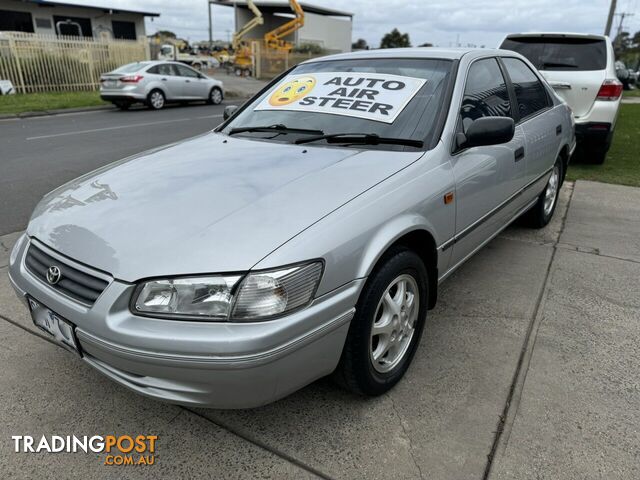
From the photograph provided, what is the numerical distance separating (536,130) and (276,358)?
3047mm

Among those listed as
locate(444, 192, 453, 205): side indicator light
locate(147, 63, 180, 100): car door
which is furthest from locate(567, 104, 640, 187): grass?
locate(147, 63, 180, 100): car door

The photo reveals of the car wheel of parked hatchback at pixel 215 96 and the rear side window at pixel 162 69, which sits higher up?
the rear side window at pixel 162 69

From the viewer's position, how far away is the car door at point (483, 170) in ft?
9.21

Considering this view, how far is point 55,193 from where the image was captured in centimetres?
263

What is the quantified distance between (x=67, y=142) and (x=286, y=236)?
8.67 m

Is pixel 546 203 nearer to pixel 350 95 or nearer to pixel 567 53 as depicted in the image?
pixel 350 95

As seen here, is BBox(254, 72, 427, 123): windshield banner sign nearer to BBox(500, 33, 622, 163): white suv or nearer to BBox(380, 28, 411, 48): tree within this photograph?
BBox(500, 33, 622, 163): white suv

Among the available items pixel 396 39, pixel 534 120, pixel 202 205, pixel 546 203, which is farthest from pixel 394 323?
pixel 396 39

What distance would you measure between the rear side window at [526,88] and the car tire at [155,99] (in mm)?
→ 12834

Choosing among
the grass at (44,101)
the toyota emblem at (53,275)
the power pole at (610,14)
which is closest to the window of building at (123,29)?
the grass at (44,101)

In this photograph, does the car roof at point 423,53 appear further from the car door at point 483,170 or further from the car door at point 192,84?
the car door at point 192,84

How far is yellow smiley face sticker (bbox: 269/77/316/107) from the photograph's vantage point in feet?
10.6

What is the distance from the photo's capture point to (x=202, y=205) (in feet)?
7.01

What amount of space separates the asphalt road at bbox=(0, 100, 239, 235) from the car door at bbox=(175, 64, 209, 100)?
89 centimetres
